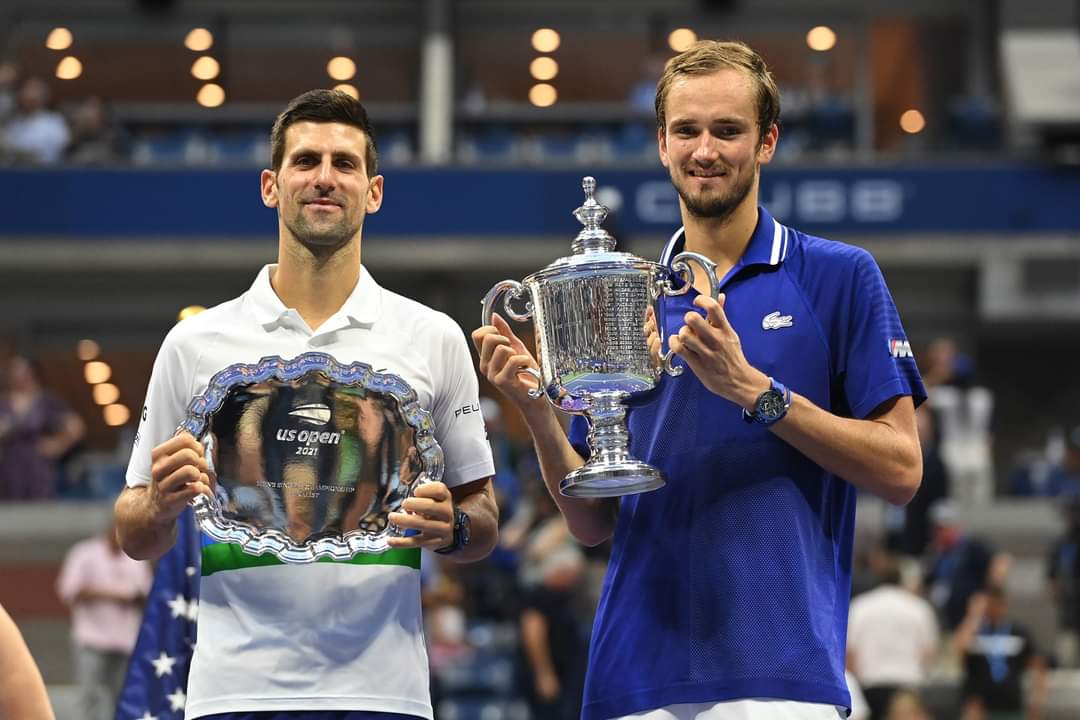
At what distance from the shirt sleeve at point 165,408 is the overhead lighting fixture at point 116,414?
1672 cm

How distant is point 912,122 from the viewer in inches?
826

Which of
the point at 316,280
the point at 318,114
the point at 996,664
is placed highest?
the point at 318,114

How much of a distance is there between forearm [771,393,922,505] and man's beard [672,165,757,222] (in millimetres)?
432

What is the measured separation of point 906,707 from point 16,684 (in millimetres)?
6725

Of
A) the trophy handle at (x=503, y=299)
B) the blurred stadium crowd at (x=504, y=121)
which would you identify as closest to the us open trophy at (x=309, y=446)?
the trophy handle at (x=503, y=299)

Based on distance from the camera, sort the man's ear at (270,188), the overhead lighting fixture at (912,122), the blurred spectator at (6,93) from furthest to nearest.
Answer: the overhead lighting fixture at (912,122) < the blurred spectator at (6,93) < the man's ear at (270,188)

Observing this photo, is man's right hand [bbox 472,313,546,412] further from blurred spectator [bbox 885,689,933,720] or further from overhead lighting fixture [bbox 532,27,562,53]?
overhead lighting fixture [bbox 532,27,562,53]

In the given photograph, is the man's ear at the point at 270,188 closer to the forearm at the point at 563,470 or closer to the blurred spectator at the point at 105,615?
the forearm at the point at 563,470

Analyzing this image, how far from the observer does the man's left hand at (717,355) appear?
2.90 metres

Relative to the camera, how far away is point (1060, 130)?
18.6 m

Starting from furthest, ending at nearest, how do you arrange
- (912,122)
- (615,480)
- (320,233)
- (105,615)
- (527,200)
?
1. (912,122)
2. (527,200)
3. (105,615)
4. (320,233)
5. (615,480)

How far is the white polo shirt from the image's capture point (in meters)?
3.23

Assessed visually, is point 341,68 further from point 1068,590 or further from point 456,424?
point 456,424

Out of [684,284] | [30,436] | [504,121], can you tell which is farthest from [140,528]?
[504,121]
